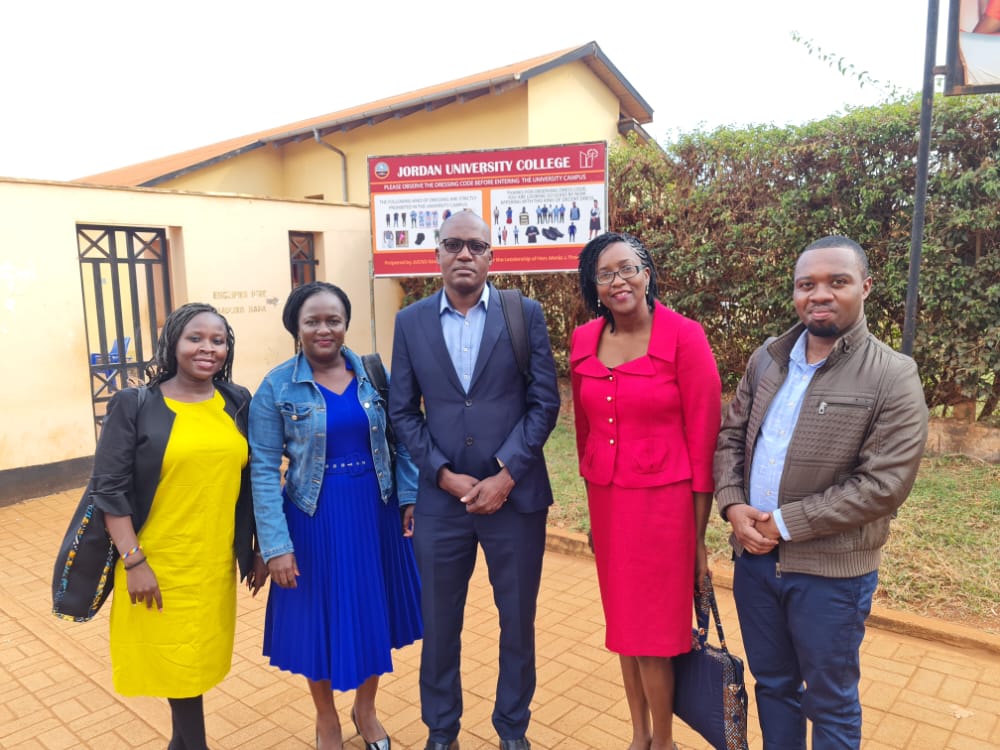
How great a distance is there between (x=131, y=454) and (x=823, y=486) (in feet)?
7.49

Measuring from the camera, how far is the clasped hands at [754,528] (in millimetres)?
2199

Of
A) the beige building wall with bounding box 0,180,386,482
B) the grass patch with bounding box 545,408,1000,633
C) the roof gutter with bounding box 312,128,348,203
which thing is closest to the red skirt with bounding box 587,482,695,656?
the grass patch with bounding box 545,408,1000,633

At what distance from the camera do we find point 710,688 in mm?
2432

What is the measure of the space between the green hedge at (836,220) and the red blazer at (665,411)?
4.63m

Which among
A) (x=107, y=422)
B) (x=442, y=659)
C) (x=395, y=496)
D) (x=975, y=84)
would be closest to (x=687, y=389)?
(x=395, y=496)

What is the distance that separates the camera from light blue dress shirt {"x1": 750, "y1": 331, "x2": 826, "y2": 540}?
2.23 metres

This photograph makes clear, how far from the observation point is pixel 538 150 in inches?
300

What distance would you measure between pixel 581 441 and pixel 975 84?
395 centimetres

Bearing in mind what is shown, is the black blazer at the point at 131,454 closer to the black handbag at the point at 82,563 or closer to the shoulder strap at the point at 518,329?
the black handbag at the point at 82,563

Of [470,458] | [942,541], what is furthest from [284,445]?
[942,541]

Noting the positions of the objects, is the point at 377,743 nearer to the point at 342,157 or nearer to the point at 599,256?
the point at 599,256

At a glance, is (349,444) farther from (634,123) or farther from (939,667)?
(634,123)

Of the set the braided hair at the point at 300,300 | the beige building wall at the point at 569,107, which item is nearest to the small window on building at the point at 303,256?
the beige building wall at the point at 569,107

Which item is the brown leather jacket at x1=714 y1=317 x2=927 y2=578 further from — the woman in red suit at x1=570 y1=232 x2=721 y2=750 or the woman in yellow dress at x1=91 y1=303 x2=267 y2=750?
the woman in yellow dress at x1=91 y1=303 x2=267 y2=750
